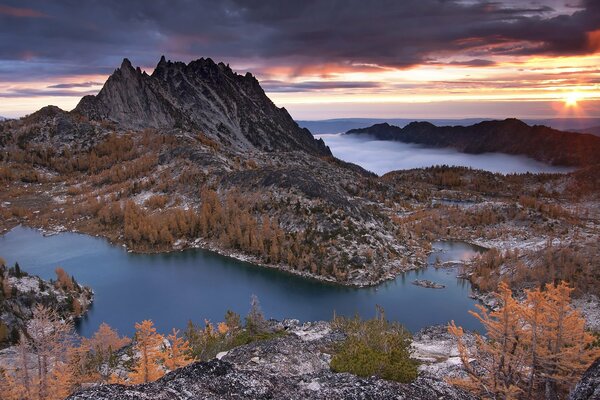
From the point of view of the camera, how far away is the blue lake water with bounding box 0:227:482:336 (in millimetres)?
91250

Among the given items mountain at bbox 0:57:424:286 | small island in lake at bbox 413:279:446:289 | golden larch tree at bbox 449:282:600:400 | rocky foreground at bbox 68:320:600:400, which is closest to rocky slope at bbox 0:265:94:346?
mountain at bbox 0:57:424:286

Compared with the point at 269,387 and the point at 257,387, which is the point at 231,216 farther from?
the point at 257,387

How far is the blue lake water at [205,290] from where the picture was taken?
3593 inches

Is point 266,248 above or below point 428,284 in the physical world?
above

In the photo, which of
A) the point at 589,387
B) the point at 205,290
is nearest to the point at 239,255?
the point at 205,290

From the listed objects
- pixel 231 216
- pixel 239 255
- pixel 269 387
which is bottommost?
pixel 239 255

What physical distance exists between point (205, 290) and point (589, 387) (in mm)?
94074

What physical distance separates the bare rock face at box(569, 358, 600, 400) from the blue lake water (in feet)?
228

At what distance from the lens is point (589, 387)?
1905cm

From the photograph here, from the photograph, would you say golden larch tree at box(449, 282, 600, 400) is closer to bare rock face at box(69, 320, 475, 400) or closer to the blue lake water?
bare rock face at box(69, 320, 475, 400)

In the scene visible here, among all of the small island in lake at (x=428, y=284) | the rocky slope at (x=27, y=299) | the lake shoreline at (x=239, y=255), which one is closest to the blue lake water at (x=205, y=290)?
the small island in lake at (x=428, y=284)

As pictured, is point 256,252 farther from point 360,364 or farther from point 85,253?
point 360,364

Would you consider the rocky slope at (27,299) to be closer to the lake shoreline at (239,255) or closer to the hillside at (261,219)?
the lake shoreline at (239,255)

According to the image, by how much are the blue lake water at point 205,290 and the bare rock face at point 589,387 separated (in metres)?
69.5
